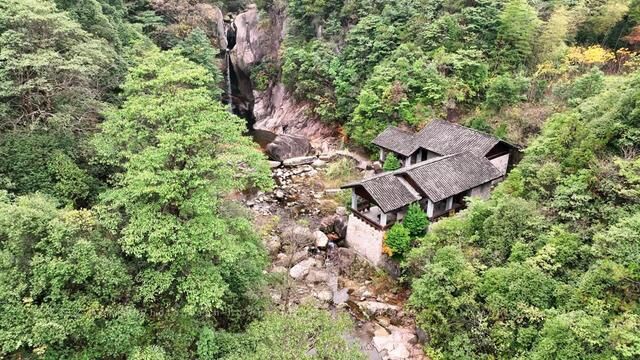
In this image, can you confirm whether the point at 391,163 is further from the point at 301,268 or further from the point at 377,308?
the point at 377,308

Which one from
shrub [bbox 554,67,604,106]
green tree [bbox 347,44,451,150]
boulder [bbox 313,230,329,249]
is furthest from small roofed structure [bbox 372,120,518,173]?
boulder [bbox 313,230,329,249]

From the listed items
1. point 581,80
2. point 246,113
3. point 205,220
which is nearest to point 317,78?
point 246,113

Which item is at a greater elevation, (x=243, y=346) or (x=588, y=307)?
(x=588, y=307)

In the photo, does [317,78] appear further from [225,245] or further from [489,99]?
[225,245]

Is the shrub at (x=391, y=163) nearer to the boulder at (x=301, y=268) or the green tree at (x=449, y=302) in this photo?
the boulder at (x=301, y=268)

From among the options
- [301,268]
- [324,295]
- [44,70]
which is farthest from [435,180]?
[44,70]

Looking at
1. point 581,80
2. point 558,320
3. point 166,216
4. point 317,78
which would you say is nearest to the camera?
point 558,320

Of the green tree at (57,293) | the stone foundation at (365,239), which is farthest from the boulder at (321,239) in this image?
the green tree at (57,293)
